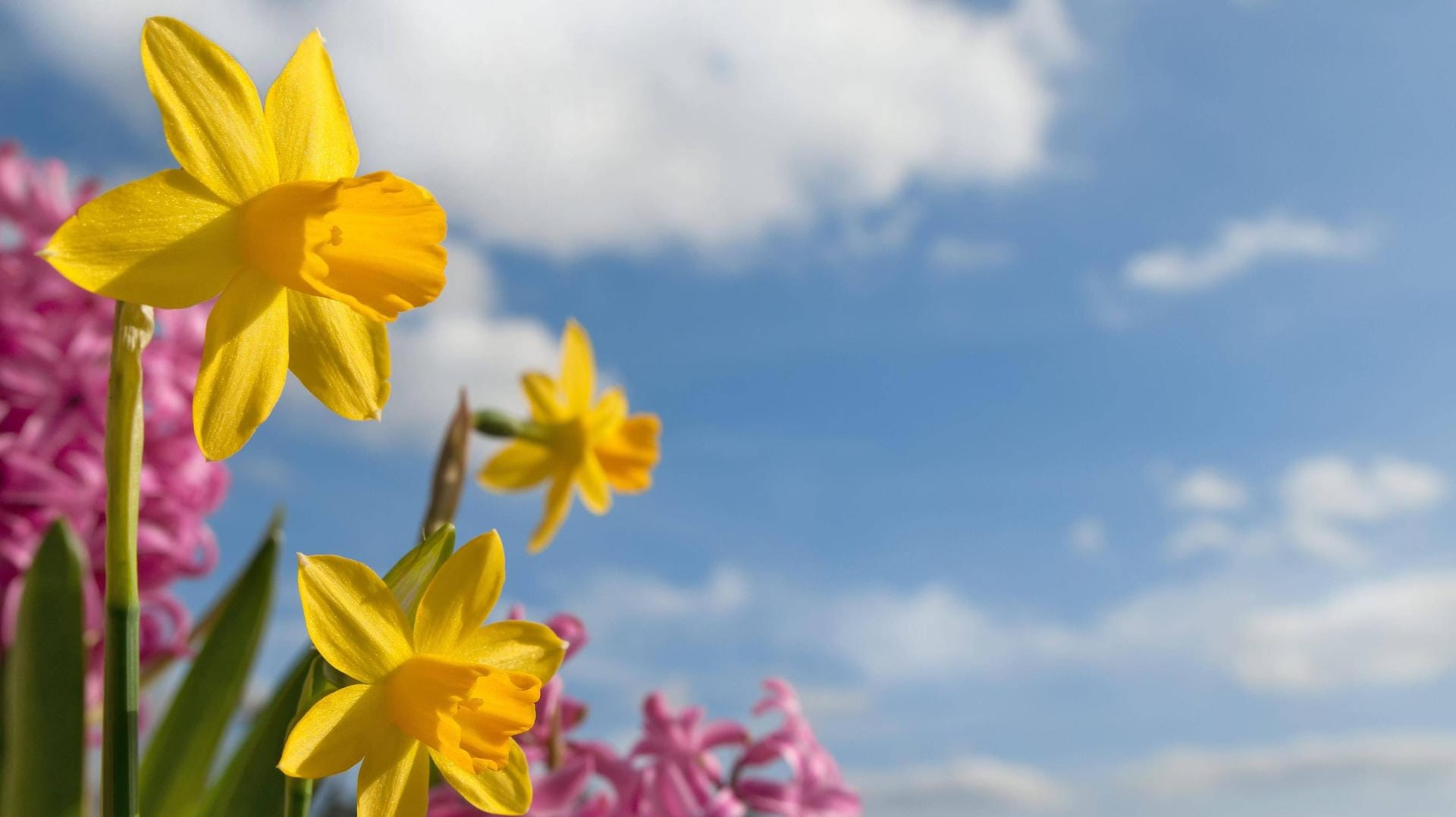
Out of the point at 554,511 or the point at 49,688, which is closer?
the point at 49,688

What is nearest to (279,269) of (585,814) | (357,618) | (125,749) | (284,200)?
(284,200)

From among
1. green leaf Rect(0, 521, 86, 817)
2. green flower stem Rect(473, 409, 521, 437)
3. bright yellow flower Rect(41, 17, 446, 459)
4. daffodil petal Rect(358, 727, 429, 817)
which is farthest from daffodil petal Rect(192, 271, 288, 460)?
green flower stem Rect(473, 409, 521, 437)

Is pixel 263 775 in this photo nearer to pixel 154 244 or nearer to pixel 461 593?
pixel 461 593

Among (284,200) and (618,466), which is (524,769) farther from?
(618,466)

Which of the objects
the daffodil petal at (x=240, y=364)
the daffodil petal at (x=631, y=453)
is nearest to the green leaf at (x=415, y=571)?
the daffodil petal at (x=240, y=364)

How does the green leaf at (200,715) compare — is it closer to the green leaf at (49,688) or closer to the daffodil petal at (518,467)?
the green leaf at (49,688)

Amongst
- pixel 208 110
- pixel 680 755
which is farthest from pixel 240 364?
pixel 680 755
